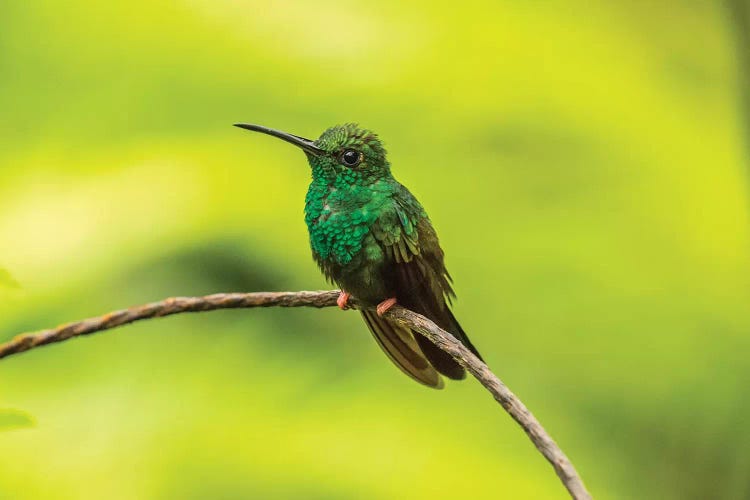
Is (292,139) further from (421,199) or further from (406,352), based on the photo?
(421,199)

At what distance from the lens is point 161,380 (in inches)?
62.5

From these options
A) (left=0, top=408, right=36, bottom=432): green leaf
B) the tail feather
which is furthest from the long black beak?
(left=0, top=408, right=36, bottom=432): green leaf

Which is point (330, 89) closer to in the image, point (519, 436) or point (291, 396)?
point (291, 396)

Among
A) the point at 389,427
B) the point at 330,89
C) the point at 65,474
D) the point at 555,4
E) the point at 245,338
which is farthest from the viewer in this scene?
the point at 555,4

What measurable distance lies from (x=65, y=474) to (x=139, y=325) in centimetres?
34

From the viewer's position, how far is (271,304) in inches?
25.2

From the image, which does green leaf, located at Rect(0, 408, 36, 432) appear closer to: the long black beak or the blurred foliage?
the long black beak

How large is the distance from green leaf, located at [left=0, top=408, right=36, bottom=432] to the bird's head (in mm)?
426

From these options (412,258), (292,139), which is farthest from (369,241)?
(292,139)

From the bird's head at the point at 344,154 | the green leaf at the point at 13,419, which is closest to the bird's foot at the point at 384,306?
the bird's head at the point at 344,154

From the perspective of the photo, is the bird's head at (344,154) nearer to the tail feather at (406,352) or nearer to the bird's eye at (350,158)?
the bird's eye at (350,158)

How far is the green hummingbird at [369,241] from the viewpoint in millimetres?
895

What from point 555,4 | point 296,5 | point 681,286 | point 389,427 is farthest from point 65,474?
point 555,4

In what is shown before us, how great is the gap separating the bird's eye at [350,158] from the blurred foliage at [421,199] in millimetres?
639
